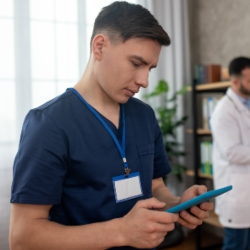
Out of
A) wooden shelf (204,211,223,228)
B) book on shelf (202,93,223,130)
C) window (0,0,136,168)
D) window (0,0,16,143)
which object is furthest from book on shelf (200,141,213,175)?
window (0,0,16,143)

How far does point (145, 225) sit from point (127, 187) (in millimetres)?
205

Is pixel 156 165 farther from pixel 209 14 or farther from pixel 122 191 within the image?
pixel 209 14

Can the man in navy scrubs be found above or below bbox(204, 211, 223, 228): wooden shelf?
above

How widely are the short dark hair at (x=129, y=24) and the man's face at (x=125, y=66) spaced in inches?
0.7

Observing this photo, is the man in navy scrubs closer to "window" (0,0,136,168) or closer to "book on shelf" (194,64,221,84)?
"window" (0,0,136,168)

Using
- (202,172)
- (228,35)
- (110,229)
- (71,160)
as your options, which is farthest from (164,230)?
(228,35)

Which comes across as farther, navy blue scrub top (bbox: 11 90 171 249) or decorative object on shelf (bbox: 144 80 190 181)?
decorative object on shelf (bbox: 144 80 190 181)

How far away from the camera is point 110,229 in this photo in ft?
2.89

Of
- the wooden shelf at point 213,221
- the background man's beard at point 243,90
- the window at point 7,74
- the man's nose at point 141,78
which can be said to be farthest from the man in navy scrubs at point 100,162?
the wooden shelf at point 213,221

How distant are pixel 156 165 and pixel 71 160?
43 centimetres

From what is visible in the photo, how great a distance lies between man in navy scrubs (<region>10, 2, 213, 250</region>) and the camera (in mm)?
877

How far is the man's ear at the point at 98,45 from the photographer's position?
1.04m

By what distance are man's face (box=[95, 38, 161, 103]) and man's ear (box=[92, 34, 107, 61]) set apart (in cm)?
2

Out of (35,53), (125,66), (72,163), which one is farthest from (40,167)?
(35,53)
